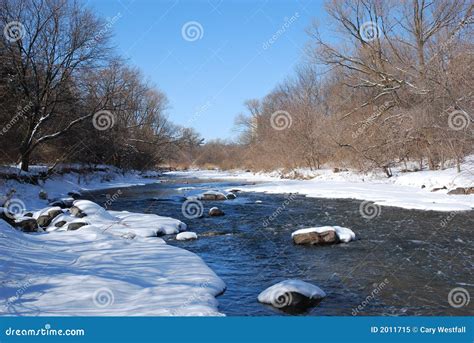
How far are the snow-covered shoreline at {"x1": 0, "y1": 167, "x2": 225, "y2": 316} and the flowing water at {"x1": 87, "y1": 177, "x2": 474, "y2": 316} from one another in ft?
2.05

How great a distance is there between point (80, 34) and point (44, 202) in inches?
450

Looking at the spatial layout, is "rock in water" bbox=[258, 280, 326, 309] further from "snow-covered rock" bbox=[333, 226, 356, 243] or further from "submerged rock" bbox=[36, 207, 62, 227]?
"submerged rock" bbox=[36, 207, 62, 227]

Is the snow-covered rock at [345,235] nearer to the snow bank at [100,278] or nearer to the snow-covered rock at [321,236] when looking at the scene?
the snow-covered rock at [321,236]

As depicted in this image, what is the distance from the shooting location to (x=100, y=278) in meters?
6.39

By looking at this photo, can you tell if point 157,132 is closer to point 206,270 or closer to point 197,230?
point 197,230

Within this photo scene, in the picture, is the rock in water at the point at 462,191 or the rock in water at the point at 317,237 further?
the rock in water at the point at 462,191

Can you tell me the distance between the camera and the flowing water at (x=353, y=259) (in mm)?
6137

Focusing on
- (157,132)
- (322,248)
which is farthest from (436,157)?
(157,132)

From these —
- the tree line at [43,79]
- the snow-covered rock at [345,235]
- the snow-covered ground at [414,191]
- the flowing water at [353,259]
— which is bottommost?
the flowing water at [353,259]

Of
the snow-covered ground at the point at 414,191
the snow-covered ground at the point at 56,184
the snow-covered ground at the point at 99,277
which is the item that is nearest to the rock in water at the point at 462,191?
the snow-covered ground at the point at 414,191

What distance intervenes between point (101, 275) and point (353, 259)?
5.32m

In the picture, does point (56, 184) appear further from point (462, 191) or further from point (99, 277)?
point (462, 191)

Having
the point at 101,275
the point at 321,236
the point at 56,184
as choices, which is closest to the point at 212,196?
the point at 56,184

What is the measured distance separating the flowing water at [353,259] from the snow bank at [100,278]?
621mm
